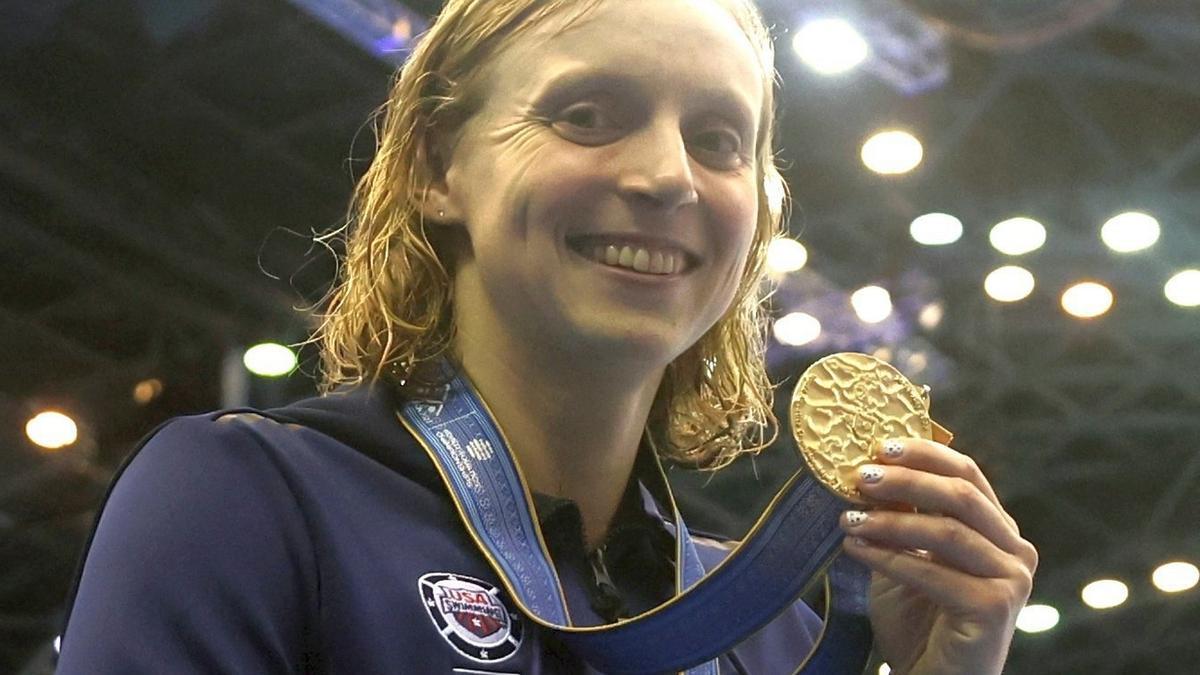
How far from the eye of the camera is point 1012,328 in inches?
233

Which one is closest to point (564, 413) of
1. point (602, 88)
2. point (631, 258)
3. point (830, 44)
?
point (631, 258)

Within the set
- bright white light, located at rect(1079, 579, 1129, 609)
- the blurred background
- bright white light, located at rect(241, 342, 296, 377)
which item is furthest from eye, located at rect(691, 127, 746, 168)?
bright white light, located at rect(1079, 579, 1129, 609)

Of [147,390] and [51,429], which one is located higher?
[147,390]

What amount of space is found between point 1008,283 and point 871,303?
0.54 m

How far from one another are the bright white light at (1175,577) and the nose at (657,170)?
7.39 metres

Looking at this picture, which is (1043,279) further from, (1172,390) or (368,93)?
(368,93)

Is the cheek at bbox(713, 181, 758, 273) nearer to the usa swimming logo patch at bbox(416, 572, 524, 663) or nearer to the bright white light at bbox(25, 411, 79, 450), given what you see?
the usa swimming logo patch at bbox(416, 572, 524, 663)

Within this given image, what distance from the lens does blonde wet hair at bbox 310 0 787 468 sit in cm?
121

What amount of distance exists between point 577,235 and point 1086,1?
370 cm

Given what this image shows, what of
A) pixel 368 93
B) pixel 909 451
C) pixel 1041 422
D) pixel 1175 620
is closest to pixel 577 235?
pixel 909 451

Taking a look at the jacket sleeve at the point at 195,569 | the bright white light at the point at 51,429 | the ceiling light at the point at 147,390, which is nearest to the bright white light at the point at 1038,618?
the ceiling light at the point at 147,390

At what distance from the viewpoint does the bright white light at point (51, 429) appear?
557 centimetres

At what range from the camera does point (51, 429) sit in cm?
561

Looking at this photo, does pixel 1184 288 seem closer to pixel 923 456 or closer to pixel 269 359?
pixel 269 359
